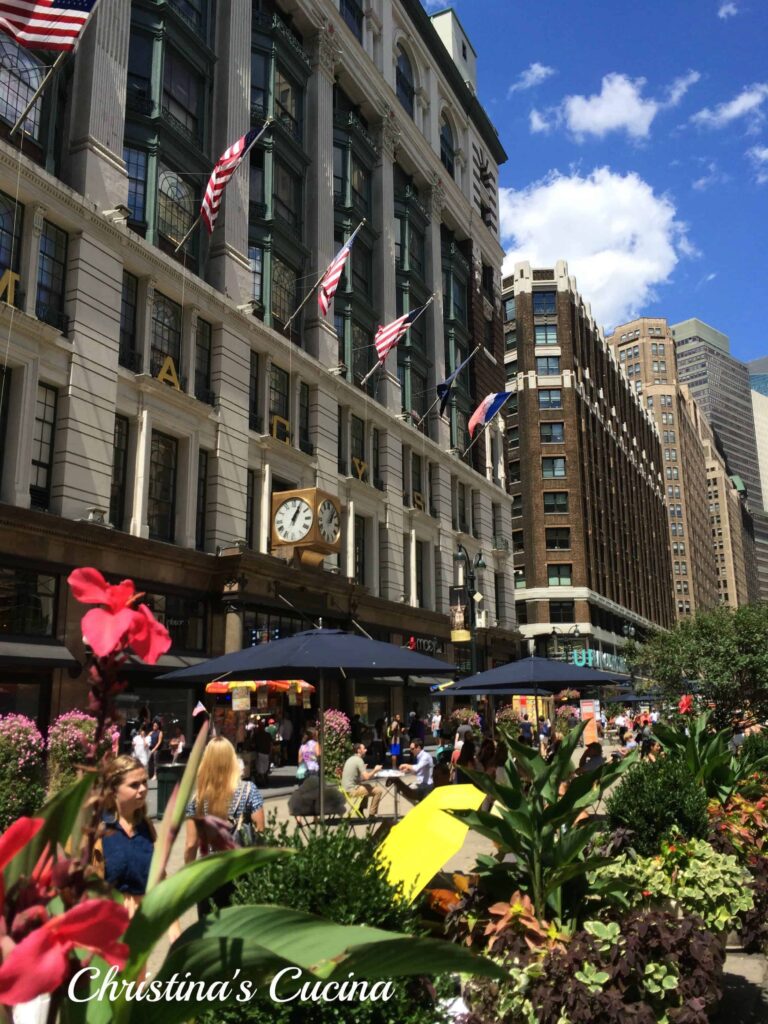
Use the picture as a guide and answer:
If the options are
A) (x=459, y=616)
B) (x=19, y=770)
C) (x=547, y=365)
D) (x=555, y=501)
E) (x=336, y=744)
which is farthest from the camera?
(x=547, y=365)

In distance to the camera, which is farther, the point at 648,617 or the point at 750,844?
the point at 648,617

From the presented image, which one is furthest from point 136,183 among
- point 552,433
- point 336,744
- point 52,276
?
point 552,433

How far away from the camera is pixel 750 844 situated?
8281mm

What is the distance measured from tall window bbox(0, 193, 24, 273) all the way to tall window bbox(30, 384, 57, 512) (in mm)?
3109

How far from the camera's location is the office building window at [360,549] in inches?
1420

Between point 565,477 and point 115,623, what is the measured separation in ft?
240

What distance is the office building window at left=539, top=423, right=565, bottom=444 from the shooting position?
74125 mm

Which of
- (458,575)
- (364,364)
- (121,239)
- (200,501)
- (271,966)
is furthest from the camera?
(458,575)

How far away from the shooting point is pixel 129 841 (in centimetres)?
559

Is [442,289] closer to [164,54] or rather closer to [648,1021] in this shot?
[164,54]

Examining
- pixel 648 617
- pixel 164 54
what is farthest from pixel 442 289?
pixel 648 617

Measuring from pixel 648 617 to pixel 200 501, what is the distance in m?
75.6

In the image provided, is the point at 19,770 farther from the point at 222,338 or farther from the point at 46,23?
the point at 222,338

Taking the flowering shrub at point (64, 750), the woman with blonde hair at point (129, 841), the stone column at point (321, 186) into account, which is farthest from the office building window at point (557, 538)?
the woman with blonde hair at point (129, 841)
